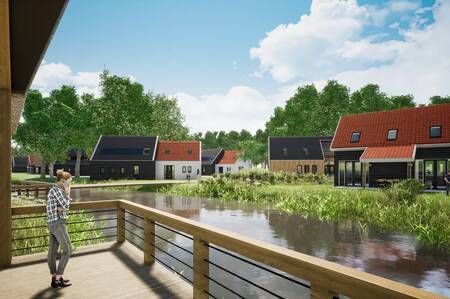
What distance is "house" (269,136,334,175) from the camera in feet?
152

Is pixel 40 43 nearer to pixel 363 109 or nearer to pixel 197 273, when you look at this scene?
pixel 197 273

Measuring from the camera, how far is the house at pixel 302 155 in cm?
4647

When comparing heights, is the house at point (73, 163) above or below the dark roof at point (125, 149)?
below

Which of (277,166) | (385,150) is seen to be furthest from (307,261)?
(277,166)

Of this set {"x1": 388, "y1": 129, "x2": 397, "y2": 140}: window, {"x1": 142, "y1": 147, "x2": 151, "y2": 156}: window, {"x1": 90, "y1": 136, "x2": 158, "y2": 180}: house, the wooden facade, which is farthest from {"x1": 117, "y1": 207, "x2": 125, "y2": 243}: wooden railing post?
the wooden facade

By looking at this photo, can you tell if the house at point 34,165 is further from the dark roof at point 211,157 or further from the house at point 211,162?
the house at point 211,162

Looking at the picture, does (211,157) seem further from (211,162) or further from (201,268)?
(201,268)

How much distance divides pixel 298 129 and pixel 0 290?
64.0 m

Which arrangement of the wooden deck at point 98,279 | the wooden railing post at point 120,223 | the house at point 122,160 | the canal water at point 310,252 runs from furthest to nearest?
the house at point 122,160, the canal water at point 310,252, the wooden railing post at point 120,223, the wooden deck at point 98,279

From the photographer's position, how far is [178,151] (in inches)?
1930

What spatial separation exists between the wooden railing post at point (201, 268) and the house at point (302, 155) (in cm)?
4310

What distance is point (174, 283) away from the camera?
16.7ft

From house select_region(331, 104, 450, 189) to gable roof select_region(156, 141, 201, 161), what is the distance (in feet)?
75.6

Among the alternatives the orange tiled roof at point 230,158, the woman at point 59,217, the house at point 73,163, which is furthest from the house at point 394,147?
the house at point 73,163
